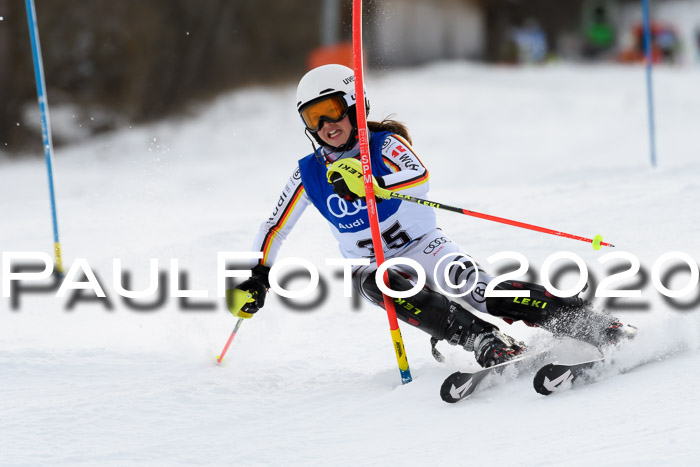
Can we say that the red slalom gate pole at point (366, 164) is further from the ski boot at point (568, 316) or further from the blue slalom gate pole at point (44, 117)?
the blue slalom gate pole at point (44, 117)

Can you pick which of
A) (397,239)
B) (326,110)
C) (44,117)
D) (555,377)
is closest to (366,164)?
(326,110)

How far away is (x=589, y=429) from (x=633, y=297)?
1.41m

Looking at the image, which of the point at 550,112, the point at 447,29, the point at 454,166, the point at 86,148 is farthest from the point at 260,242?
the point at 447,29

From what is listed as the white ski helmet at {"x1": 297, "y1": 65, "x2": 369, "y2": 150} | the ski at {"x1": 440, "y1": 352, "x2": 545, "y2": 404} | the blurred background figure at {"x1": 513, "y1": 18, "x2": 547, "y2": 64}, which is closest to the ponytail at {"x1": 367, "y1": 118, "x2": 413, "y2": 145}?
the white ski helmet at {"x1": 297, "y1": 65, "x2": 369, "y2": 150}

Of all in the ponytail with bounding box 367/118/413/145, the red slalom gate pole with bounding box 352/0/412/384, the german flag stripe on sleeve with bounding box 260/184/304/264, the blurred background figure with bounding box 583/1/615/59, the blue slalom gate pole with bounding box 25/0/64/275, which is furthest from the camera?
the blurred background figure with bounding box 583/1/615/59

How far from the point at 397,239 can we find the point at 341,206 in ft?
0.88

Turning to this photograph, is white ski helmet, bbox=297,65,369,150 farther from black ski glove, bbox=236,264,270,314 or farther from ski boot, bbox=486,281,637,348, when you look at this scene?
ski boot, bbox=486,281,637,348

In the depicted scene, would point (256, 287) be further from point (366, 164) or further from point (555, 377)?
point (555, 377)

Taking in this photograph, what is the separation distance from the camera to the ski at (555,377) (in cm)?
285

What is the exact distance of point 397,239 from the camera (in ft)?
11.7

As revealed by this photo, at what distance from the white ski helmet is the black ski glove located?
2.22ft

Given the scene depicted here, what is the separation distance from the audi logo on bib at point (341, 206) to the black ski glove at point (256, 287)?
17.1 inches

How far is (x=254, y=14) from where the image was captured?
19.3 meters

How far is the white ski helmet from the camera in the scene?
343 cm
